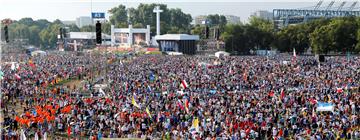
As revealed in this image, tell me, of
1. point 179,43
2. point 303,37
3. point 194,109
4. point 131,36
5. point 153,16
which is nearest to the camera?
point 194,109

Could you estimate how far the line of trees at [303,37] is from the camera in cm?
8762

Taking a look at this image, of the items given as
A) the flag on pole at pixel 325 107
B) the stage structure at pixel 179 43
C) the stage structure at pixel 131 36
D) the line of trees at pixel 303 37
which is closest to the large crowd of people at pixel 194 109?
the flag on pole at pixel 325 107

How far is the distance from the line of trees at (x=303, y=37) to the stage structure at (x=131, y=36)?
2453cm

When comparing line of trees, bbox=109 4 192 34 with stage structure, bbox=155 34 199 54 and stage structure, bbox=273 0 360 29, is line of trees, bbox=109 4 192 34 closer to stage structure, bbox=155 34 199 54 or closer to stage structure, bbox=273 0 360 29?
stage structure, bbox=273 0 360 29

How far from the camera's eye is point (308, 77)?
1690 inches

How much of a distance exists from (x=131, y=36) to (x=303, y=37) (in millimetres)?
43965

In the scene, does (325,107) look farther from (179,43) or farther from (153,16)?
(153,16)

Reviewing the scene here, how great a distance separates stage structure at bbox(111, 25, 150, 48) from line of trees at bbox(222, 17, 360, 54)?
966 inches

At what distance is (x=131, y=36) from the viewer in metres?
128

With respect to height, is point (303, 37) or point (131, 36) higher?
point (303, 37)

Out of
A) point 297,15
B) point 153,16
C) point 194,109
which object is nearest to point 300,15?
point 297,15

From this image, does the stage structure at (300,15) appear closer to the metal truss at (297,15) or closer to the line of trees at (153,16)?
the metal truss at (297,15)

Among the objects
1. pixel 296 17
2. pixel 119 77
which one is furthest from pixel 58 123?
pixel 296 17

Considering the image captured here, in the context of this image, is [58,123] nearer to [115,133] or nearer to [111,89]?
[115,133]
